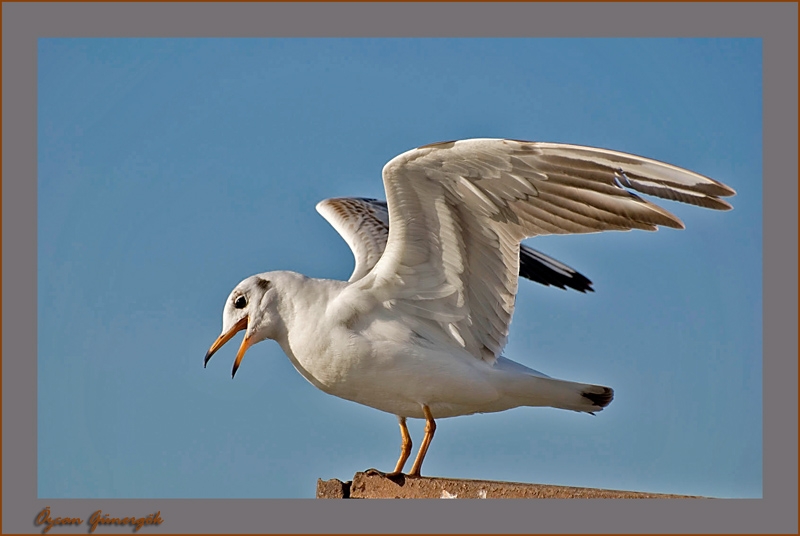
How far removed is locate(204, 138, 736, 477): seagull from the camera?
6.60m

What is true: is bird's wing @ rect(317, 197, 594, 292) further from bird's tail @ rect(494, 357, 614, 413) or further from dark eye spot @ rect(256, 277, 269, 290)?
bird's tail @ rect(494, 357, 614, 413)

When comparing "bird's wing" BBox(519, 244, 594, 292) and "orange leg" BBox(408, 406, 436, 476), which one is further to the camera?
"bird's wing" BBox(519, 244, 594, 292)

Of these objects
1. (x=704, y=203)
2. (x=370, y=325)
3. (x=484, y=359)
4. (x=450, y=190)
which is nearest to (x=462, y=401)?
(x=484, y=359)

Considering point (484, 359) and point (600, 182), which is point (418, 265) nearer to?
point (484, 359)

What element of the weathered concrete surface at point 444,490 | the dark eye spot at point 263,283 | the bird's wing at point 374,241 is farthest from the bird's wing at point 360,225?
the weathered concrete surface at point 444,490

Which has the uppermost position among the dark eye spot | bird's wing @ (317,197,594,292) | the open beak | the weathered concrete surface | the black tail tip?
bird's wing @ (317,197,594,292)

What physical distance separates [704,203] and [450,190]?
158 cm

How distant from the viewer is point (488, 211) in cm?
695

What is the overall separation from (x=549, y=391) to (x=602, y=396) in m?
0.41

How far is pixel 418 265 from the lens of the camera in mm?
7215

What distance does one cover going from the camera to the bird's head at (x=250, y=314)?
754 cm

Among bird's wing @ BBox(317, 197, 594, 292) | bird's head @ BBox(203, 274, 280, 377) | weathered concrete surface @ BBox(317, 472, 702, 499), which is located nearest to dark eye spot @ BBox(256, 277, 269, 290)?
bird's head @ BBox(203, 274, 280, 377)

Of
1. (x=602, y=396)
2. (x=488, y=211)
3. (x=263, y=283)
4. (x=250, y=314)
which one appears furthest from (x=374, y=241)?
(x=602, y=396)

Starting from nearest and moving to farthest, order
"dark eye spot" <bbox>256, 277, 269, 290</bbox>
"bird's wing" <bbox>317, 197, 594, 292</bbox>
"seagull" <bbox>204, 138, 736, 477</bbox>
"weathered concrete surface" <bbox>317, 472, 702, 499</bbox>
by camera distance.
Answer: "weathered concrete surface" <bbox>317, 472, 702, 499</bbox> < "seagull" <bbox>204, 138, 736, 477</bbox> < "dark eye spot" <bbox>256, 277, 269, 290</bbox> < "bird's wing" <bbox>317, 197, 594, 292</bbox>
